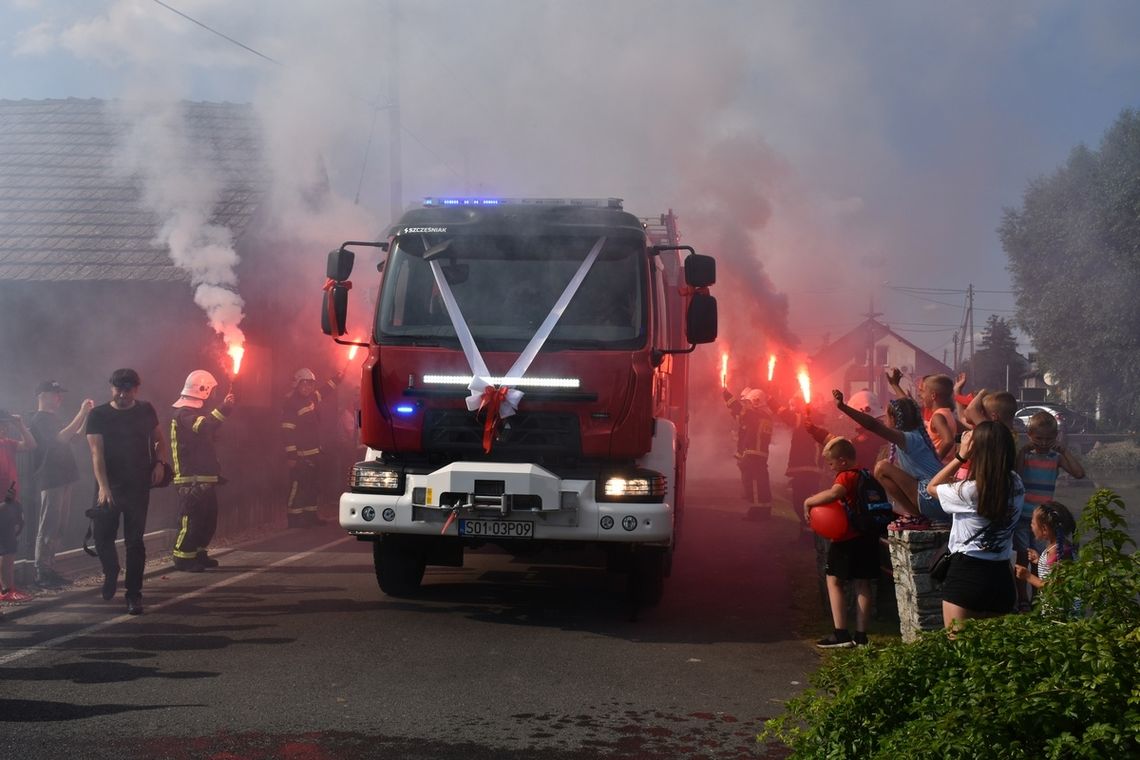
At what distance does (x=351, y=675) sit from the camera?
6.43 m

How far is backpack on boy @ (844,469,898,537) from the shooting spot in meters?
7.23

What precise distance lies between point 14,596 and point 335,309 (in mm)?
3273

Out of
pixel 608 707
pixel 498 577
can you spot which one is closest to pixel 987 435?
pixel 608 707

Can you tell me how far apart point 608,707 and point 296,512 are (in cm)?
933

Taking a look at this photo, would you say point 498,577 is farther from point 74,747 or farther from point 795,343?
point 795,343

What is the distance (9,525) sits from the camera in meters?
8.45

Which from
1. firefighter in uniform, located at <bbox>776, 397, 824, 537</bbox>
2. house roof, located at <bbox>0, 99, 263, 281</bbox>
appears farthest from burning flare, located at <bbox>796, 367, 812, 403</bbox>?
house roof, located at <bbox>0, 99, 263, 281</bbox>

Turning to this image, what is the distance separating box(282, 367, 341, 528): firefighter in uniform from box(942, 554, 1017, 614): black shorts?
10065mm

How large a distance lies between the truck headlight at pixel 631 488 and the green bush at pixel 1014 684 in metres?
4.33

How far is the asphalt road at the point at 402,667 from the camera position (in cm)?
520

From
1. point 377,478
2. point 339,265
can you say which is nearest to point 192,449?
point 339,265

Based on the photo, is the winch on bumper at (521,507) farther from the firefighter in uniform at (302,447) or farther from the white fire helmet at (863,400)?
the firefighter in uniform at (302,447)

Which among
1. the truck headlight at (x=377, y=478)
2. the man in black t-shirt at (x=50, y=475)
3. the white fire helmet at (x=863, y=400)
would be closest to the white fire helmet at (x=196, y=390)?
the man in black t-shirt at (x=50, y=475)

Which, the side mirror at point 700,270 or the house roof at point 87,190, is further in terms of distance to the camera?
the house roof at point 87,190
